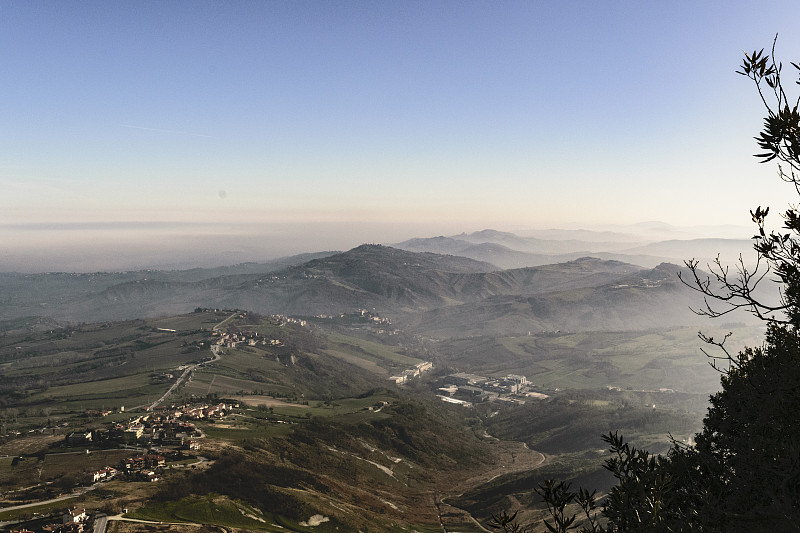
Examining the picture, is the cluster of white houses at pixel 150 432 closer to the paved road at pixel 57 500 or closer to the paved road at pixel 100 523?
the paved road at pixel 57 500

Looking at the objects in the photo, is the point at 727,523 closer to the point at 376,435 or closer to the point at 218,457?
the point at 218,457

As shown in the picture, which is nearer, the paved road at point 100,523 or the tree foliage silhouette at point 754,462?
the tree foliage silhouette at point 754,462

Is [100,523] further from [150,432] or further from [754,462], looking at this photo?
[754,462]

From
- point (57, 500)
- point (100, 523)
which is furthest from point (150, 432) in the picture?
point (100, 523)

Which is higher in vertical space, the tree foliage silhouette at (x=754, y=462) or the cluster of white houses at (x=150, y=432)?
the tree foliage silhouette at (x=754, y=462)

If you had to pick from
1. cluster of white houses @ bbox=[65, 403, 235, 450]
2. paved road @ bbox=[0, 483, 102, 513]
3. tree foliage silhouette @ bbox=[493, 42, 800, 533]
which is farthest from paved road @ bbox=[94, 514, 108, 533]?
tree foliage silhouette @ bbox=[493, 42, 800, 533]

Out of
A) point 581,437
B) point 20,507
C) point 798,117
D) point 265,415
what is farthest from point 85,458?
point 581,437

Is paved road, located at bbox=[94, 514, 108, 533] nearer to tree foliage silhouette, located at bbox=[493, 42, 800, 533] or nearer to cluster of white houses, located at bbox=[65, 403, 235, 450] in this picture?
cluster of white houses, located at bbox=[65, 403, 235, 450]

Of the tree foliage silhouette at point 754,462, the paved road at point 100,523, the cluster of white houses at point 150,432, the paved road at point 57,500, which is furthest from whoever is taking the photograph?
the cluster of white houses at point 150,432

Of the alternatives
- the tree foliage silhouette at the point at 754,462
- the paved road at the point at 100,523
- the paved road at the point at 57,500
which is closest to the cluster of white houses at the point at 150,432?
the paved road at the point at 57,500

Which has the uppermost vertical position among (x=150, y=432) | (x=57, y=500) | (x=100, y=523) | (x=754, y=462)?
(x=754, y=462)

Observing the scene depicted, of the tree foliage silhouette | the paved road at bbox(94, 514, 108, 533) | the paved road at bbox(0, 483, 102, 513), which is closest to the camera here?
the tree foliage silhouette
